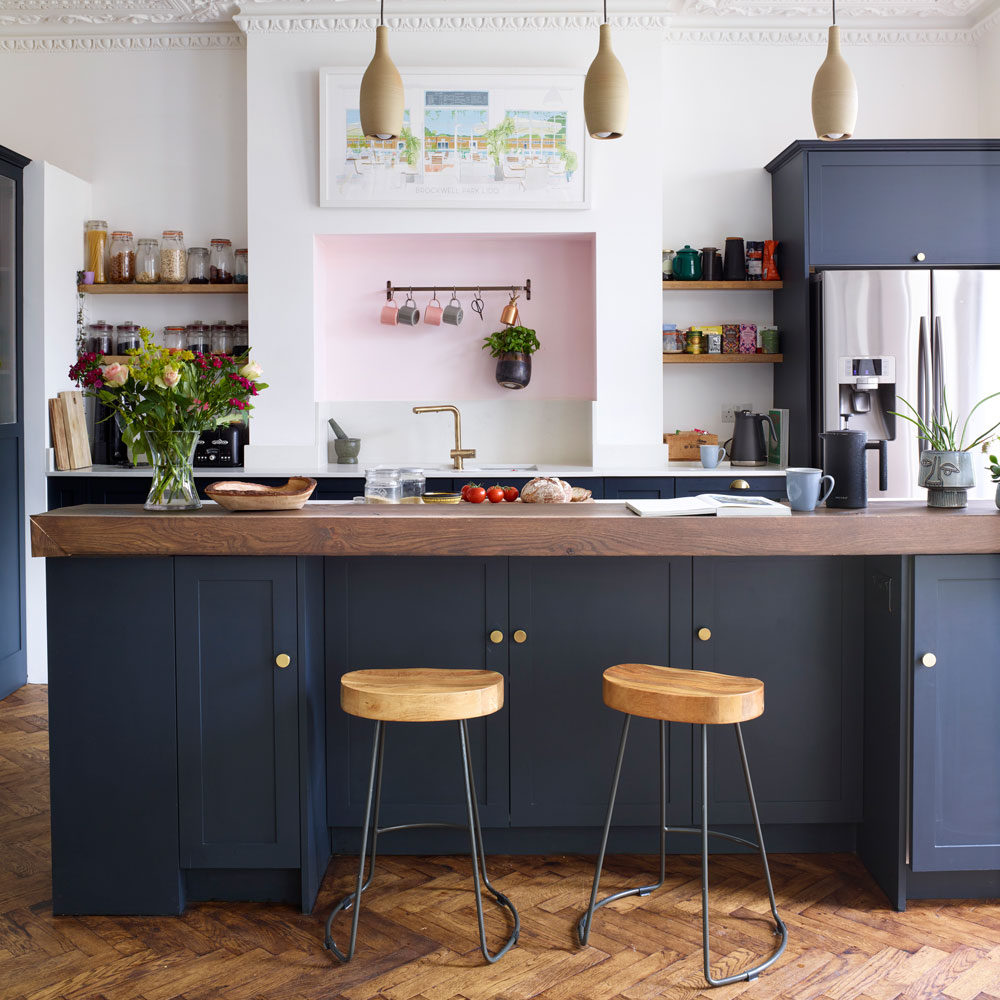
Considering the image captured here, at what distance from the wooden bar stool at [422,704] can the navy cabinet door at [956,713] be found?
106cm

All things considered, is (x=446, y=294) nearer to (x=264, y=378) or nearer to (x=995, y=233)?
(x=264, y=378)

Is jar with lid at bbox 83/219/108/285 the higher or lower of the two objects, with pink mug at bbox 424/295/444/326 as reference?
higher

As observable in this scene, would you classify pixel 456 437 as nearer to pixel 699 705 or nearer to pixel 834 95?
pixel 834 95

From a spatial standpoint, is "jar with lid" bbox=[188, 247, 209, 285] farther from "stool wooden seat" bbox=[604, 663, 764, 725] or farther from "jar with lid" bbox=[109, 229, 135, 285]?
"stool wooden seat" bbox=[604, 663, 764, 725]

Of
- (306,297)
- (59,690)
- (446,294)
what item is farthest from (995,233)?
(59,690)

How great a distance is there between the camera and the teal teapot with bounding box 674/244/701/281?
4902 mm

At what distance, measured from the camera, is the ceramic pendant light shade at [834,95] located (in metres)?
2.33

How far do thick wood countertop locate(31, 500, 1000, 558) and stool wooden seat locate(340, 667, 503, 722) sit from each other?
302mm

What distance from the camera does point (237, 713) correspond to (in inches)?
95.4

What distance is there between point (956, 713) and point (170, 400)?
7.03 ft

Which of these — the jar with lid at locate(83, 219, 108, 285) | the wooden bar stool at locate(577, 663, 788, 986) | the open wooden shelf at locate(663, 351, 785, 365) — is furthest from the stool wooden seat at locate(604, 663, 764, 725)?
the jar with lid at locate(83, 219, 108, 285)

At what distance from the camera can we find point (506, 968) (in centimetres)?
219

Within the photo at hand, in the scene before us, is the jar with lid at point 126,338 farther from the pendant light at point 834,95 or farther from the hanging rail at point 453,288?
the pendant light at point 834,95

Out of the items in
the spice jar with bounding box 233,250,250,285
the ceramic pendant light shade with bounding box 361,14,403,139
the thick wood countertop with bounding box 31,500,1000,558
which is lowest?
the thick wood countertop with bounding box 31,500,1000,558
